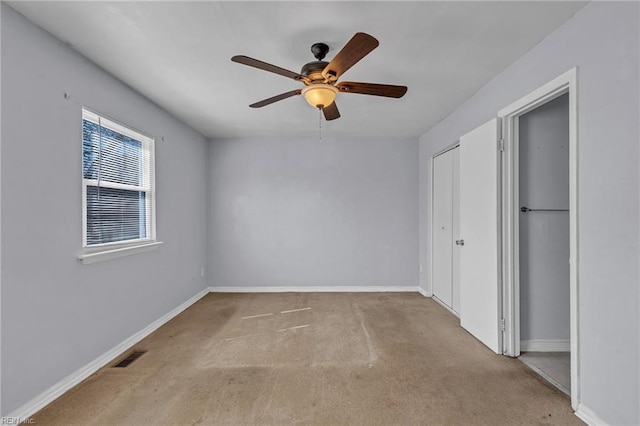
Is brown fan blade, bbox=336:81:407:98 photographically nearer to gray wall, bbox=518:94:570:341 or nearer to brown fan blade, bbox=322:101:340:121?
brown fan blade, bbox=322:101:340:121

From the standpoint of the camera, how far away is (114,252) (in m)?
2.63

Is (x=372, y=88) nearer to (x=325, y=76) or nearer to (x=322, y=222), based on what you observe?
(x=325, y=76)

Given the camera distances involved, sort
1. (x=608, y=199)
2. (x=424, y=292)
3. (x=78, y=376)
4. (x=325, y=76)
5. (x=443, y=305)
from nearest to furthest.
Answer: (x=608, y=199) → (x=325, y=76) → (x=78, y=376) → (x=443, y=305) → (x=424, y=292)

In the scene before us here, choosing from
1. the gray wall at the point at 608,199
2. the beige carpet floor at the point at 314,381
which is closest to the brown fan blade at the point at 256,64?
the gray wall at the point at 608,199

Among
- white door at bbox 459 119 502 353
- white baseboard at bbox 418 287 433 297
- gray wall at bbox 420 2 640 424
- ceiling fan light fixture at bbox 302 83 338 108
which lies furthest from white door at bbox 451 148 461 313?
ceiling fan light fixture at bbox 302 83 338 108

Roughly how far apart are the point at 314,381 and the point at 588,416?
169cm

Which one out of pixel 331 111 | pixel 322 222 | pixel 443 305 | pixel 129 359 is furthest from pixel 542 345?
pixel 129 359

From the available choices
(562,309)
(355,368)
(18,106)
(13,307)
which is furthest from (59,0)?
(562,309)

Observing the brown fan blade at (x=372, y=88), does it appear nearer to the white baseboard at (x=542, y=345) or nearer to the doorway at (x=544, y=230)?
the doorway at (x=544, y=230)

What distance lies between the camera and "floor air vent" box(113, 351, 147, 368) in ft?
8.25

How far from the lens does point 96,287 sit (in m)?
2.48

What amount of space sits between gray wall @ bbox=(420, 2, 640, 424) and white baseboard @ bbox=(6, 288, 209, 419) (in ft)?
11.1

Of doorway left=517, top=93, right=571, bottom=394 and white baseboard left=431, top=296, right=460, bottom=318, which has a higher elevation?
doorway left=517, top=93, right=571, bottom=394

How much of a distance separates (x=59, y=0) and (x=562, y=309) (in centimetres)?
427
